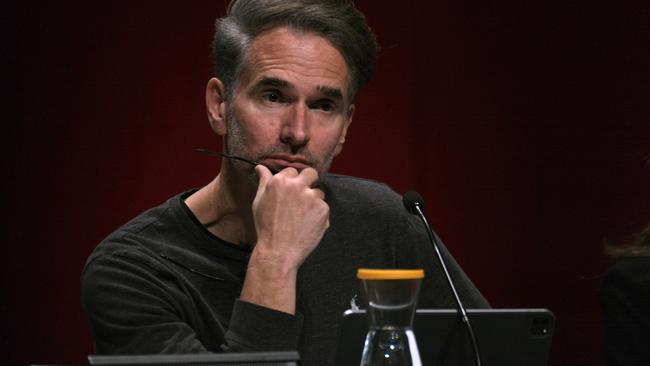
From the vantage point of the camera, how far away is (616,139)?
2719 millimetres

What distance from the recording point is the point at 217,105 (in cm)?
177

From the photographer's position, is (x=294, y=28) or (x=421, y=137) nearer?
(x=294, y=28)

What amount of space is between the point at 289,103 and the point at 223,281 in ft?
1.07

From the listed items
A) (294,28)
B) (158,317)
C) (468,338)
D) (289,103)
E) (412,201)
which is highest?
(294,28)

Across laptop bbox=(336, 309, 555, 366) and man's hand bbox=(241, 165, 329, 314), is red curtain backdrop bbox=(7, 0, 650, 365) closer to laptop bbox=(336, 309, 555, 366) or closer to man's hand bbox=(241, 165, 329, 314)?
man's hand bbox=(241, 165, 329, 314)

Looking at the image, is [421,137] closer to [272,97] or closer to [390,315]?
[272,97]

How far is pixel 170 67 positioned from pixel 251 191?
0.94 metres

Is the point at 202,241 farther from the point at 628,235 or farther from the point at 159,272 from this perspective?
the point at 628,235

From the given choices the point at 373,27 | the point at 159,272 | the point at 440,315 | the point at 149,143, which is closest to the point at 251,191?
the point at 159,272

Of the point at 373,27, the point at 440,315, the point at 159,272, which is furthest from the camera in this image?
the point at 373,27

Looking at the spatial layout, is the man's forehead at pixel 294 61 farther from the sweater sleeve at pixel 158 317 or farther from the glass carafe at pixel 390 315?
the glass carafe at pixel 390 315

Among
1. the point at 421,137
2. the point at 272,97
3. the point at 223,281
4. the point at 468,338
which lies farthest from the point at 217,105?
the point at 421,137

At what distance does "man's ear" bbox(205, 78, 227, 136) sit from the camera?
5.71 ft

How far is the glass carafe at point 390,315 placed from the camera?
1.09m
